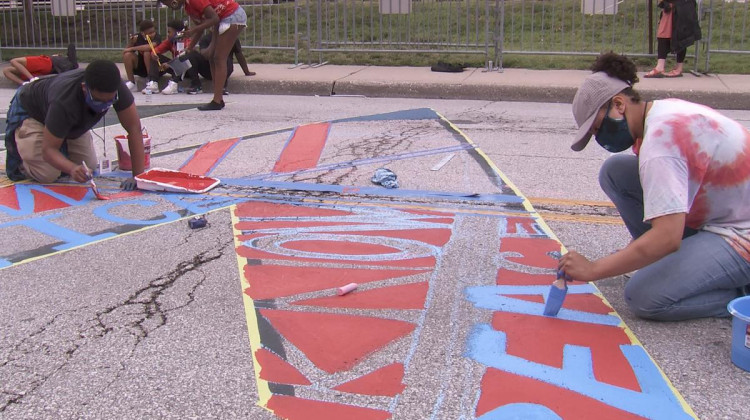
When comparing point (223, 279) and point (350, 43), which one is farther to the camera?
point (350, 43)

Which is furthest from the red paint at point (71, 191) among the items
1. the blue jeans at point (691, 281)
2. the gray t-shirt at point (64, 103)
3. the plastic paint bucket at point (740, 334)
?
the plastic paint bucket at point (740, 334)

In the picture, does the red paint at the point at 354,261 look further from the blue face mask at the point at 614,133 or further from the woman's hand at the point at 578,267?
the blue face mask at the point at 614,133

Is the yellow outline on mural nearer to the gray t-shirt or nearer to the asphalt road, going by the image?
the asphalt road

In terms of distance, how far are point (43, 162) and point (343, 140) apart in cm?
288

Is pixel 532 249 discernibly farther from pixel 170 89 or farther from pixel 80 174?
pixel 170 89

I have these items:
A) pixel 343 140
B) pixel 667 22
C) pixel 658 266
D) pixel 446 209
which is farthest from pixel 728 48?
pixel 658 266

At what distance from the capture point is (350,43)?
13367 millimetres

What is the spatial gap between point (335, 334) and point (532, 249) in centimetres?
162

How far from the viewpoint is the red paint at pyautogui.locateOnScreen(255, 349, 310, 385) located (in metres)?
3.11

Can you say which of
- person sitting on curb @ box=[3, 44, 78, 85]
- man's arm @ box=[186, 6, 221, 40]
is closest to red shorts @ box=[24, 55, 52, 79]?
person sitting on curb @ box=[3, 44, 78, 85]

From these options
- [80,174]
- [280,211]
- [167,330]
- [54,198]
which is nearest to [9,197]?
[54,198]

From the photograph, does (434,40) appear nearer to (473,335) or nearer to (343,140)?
(343,140)

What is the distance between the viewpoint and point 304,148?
7.36m

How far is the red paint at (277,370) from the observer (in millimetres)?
3109
